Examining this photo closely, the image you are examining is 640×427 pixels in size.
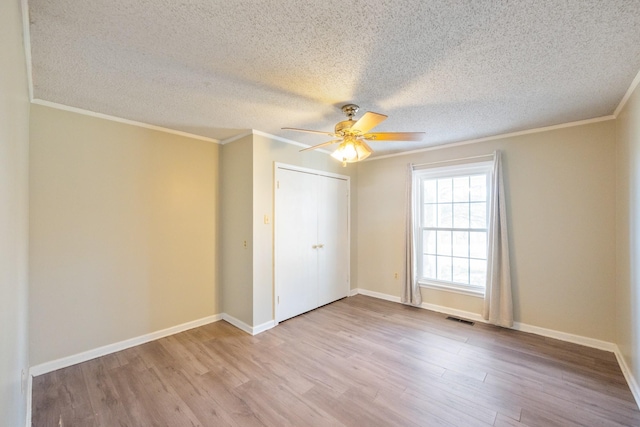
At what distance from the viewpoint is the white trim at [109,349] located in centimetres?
240

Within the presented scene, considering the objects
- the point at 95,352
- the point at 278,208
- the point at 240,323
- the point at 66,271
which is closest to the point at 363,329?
the point at 240,323

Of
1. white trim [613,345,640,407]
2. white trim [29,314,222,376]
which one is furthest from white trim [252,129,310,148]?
white trim [613,345,640,407]

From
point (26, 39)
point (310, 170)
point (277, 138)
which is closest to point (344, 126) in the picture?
point (277, 138)

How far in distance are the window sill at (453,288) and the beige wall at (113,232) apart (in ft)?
10.3

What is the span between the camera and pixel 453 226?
3941mm

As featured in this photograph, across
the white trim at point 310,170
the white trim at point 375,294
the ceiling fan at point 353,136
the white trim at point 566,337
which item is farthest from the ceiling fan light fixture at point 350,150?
the white trim at point 566,337

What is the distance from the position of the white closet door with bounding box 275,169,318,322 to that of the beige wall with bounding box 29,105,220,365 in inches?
36.8

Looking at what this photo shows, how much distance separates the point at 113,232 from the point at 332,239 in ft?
9.35

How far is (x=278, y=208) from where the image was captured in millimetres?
3518

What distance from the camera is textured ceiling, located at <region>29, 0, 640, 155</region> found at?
4.50 feet

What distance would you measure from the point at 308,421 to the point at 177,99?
2.80 metres

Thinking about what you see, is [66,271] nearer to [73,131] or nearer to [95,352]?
[95,352]

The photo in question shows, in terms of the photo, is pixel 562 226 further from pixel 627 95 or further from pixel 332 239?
pixel 332 239

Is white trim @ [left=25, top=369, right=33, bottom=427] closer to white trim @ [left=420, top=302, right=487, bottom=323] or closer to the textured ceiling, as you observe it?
the textured ceiling
